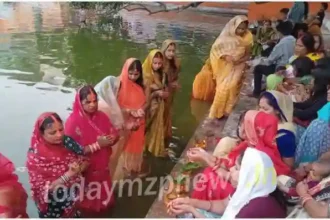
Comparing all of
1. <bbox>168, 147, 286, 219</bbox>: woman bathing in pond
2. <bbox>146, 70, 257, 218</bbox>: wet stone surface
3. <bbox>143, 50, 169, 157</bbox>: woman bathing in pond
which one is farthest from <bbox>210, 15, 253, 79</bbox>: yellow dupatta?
<bbox>168, 147, 286, 219</bbox>: woman bathing in pond

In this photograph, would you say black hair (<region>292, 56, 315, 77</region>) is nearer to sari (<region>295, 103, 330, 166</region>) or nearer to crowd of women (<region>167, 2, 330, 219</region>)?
crowd of women (<region>167, 2, 330, 219</region>)

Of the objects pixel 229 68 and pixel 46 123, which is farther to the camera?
pixel 229 68

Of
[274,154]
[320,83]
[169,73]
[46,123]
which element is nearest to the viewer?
[274,154]

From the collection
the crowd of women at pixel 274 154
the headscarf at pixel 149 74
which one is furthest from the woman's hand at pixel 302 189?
the headscarf at pixel 149 74

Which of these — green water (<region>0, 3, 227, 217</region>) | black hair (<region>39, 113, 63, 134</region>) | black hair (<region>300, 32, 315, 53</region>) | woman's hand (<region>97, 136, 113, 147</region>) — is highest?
black hair (<region>300, 32, 315, 53</region>)

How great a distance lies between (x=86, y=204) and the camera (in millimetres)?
3920

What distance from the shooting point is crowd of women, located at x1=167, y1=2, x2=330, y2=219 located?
226 cm

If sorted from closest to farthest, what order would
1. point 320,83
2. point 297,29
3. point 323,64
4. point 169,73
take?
point 320,83 < point 323,64 < point 169,73 < point 297,29

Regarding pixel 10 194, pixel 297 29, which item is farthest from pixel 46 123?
pixel 297 29

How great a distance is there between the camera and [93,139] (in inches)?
147

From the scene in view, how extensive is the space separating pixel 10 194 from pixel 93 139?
0.84 m

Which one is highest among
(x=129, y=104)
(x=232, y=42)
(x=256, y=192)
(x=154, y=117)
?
(x=232, y=42)

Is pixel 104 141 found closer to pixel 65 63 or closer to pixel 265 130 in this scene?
pixel 265 130

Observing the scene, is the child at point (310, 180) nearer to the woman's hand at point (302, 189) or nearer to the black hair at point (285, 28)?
the woman's hand at point (302, 189)
